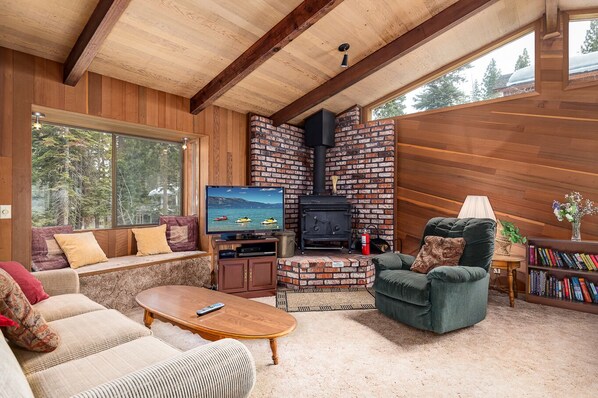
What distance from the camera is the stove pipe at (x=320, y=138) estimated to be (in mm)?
4953

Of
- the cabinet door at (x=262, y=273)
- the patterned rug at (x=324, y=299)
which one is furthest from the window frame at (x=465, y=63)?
the cabinet door at (x=262, y=273)

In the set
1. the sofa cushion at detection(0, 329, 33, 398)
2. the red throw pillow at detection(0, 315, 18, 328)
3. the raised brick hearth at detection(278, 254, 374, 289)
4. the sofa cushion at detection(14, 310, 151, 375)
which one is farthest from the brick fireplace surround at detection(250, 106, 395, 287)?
the sofa cushion at detection(0, 329, 33, 398)

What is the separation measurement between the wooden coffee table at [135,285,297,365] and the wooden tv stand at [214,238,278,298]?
0.94m

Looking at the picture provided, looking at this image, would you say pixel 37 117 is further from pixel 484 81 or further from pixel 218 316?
pixel 484 81

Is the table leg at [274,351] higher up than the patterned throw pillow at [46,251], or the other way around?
the patterned throw pillow at [46,251]

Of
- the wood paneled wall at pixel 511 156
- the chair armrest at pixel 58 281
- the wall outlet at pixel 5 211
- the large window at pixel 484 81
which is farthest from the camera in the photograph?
the large window at pixel 484 81

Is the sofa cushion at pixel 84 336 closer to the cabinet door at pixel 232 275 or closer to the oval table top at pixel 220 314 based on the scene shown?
the oval table top at pixel 220 314

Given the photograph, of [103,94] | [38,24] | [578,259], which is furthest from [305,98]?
[578,259]

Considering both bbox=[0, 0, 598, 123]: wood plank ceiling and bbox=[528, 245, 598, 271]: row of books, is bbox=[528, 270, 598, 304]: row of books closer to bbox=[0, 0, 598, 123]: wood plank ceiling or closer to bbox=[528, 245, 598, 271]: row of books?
bbox=[528, 245, 598, 271]: row of books

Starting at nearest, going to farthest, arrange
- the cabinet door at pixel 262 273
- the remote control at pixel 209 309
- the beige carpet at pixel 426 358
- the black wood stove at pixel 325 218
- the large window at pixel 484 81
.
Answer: the beige carpet at pixel 426 358
the remote control at pixel 209 309
the cabinet door at pixel 262 273
the large window at pixel 484 81
the black wood stove at pixel 325 218

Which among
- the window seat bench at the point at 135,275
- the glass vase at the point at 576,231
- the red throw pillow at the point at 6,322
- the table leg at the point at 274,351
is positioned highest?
the glass vase at the point at 576,231

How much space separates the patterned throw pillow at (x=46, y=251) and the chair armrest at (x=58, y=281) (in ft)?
2.53

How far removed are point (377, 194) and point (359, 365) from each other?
302 cm

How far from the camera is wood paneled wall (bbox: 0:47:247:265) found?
264cm
